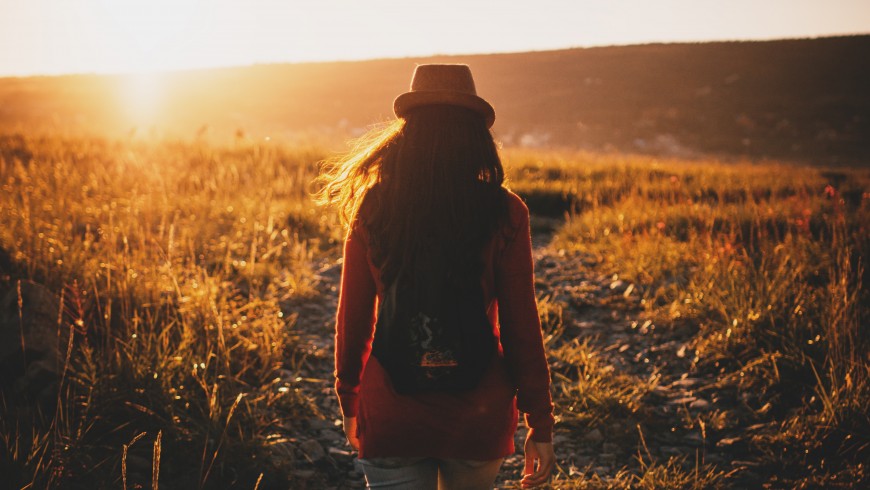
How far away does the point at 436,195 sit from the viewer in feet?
4.59

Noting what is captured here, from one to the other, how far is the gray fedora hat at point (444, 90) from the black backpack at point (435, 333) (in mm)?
431

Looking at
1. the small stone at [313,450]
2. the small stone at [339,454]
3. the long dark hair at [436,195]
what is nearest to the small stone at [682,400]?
the small stone at [339,454]

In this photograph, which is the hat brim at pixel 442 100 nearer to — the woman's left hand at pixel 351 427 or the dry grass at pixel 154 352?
the woman's left hand at pixel 351 427

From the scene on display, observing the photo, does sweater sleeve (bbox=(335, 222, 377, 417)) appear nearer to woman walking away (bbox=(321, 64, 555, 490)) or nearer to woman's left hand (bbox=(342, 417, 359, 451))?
woman walking away (bbox=(321, 64, 555, 490))

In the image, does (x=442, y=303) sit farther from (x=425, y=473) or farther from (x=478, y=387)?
(x=425, y=473)

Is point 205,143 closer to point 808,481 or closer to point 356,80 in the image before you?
point 808,481

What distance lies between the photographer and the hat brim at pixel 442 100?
4.65 feet

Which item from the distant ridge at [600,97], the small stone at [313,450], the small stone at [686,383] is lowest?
the small stone at [313,450]

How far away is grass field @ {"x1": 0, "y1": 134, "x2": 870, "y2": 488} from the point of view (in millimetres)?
2732

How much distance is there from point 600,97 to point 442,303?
53.8m

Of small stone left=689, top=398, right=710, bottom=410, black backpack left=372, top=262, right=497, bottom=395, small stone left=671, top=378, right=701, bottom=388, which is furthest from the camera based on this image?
small stone left=671, top=378, right=701, bottom=388

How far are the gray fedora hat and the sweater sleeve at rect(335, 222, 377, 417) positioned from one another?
38cm

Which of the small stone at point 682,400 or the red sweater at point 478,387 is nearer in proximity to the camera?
the red sweater at point 478,387

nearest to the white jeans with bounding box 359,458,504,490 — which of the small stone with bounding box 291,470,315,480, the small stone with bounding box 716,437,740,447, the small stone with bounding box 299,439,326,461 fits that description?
the small stone with bounding box 291,470,315,480
